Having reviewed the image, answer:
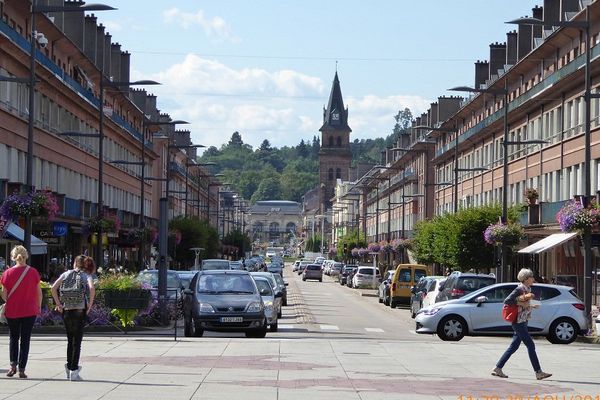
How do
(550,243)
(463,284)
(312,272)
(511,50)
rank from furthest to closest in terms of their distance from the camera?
(312,272)
(511,50)
(550,243)
(463,284)

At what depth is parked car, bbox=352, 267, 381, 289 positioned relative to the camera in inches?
3359

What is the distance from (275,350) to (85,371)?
5.58 meters

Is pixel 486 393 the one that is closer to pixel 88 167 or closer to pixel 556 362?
pixel 556 362

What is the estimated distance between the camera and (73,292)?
59.1 ft

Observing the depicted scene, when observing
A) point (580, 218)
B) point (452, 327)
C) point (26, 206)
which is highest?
point (26, 206)

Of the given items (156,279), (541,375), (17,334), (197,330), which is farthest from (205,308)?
(541,375)

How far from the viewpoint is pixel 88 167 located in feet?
237

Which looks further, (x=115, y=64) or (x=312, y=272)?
(x=312, y=272)

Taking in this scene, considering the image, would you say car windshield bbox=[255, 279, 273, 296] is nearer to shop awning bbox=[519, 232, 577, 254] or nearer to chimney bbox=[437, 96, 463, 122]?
shop awning bbox=[519, 232, 577, 254]

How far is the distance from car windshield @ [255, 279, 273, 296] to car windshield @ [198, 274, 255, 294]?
4652mm

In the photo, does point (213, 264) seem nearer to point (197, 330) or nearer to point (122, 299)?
point (122, 299)

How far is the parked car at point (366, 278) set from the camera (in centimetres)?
8531

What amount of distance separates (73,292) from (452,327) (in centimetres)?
1443

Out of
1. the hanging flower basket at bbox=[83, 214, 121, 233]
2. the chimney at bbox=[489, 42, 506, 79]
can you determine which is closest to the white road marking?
the hanging flower basket at bbox=[83, 214, 121, 233]
